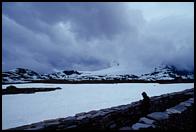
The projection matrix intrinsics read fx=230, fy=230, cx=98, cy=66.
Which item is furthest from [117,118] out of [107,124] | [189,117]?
[189,117]

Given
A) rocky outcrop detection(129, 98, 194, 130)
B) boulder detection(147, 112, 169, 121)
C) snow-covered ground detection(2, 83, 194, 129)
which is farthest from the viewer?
snow-covered ground detection(2, 83, 194, 129)

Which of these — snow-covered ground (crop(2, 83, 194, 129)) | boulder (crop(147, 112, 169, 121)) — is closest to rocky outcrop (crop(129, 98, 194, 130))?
boulder (crop(147, 112, 169, 121))

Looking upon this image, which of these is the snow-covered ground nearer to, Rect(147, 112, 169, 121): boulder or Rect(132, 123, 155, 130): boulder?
Rect(147, 112, 169, 121): boulder

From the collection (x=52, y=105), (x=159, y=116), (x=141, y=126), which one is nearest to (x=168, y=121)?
(x=159, y=116)

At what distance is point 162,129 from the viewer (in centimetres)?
443

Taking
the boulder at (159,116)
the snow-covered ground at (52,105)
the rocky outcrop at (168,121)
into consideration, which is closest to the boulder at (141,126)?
the rocky outcrop at (168,121)

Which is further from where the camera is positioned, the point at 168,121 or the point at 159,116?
the point at 159,116

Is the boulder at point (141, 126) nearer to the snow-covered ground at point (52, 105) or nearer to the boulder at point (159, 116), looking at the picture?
the boulder at point (159, 116)

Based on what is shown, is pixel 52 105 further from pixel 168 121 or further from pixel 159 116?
pixel 168 121

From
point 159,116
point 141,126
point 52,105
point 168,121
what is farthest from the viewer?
point 52,105

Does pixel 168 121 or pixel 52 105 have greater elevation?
pixel 52 105

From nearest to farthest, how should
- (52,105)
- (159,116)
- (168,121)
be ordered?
(168,121)
(159,116)
(52,105)

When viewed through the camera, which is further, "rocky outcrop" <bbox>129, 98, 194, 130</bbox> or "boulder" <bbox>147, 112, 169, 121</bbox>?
"boulder" <bbox>147, 112, 169, 121</bbox>

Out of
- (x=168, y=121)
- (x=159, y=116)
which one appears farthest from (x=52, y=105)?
(x=168, y=121)
